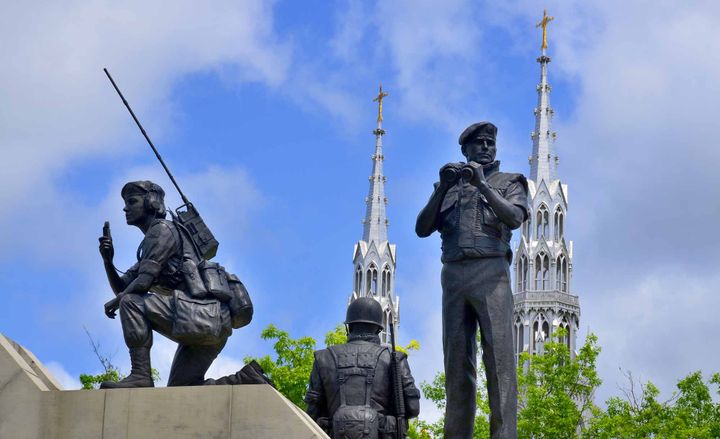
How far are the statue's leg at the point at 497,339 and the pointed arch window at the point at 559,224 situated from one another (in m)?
79.1

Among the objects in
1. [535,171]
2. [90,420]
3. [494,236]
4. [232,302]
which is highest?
[535,171]

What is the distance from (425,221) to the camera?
13.3 metres

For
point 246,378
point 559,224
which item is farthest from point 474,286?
point 559,224

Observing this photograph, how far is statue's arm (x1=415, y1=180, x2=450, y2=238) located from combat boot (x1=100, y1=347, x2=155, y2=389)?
2.83 m

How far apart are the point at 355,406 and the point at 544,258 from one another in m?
79.9

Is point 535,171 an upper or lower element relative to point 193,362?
upper

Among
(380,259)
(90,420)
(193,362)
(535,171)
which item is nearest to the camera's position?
(90,420)

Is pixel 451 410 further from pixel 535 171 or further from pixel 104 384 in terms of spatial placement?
pixel 535 171

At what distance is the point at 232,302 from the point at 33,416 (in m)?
1.98

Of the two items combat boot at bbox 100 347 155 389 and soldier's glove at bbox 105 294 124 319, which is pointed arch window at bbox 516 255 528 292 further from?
combat boot at bbox 100 347 155 389

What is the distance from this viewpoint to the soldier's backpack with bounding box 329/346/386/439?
509 inches

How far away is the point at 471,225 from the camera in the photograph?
1315 centimetres

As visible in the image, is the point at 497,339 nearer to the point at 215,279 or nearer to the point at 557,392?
the point at 215,279

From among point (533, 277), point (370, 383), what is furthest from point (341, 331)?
point (533, 277)
